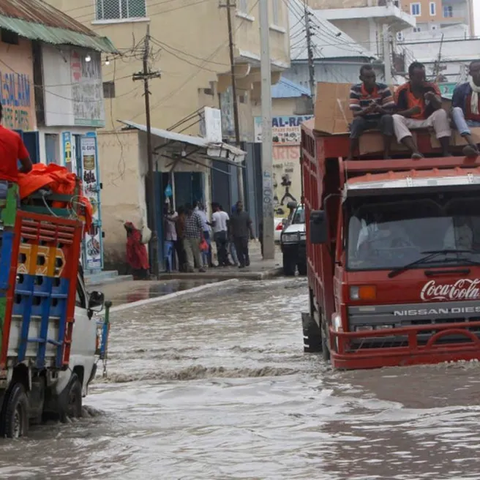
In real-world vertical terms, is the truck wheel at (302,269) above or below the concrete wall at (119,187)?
below

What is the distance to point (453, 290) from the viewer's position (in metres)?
12.9

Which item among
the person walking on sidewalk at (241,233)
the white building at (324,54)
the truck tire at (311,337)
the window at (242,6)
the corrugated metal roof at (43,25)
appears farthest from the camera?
Result: the white building at (324,54)

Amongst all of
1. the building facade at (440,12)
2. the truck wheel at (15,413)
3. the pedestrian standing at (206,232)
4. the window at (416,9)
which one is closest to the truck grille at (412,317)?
the truck wheel at (15,413)

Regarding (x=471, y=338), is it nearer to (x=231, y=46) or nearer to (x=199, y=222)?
(x=199, y=222)

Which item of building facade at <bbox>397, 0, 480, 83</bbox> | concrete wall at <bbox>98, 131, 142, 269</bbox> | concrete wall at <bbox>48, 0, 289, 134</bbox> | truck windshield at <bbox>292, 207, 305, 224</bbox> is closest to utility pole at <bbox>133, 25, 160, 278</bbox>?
concrete wall at <bbox>98, 131, 142, 269</bbox>

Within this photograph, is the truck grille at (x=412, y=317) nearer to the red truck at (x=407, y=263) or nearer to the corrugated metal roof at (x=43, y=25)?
the red truck at (x=407, y=263)

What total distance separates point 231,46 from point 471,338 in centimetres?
2958

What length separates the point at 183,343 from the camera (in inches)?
768

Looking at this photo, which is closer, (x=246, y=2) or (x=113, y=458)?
(x=113, y=458)

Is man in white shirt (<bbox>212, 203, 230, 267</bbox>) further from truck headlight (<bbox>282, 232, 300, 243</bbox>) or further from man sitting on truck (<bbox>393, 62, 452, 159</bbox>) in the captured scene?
man sitting on truck (<bbox>393, 62, 452, 159</bbox>)

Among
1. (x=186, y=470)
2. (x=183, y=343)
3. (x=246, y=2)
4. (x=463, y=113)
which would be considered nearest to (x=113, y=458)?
(x=186, y=470)

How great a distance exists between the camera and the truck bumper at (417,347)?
12.8 m

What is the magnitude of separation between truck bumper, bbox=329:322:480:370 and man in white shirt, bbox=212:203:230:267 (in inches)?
954

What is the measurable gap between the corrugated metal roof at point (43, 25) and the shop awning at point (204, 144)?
3.88 metres
